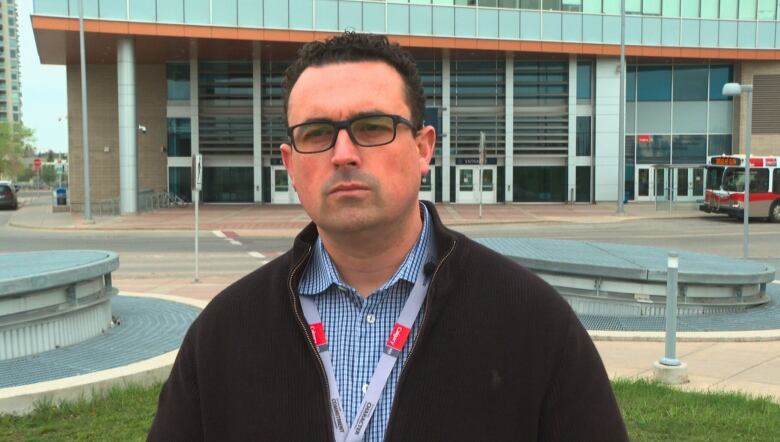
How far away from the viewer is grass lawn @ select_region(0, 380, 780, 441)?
4797mm

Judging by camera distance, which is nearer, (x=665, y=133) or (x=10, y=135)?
(x=665, y=133)

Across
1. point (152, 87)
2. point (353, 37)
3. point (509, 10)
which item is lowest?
point (353, 37)

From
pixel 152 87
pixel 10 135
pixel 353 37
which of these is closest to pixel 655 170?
pixel 152 87

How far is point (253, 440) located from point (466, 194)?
39.7 metres

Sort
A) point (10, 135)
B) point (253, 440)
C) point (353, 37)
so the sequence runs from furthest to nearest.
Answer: point (10, 135) < point (353, 37) < point (253, 440)

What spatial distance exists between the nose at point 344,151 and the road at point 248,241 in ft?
42.1

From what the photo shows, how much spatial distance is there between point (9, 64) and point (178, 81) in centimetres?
15463

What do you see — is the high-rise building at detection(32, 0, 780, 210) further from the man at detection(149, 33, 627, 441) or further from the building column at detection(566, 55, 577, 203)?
the man at detection(149, 33, 627, 441)

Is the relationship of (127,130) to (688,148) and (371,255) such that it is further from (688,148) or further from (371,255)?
(371,255)

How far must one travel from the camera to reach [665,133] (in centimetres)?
4197

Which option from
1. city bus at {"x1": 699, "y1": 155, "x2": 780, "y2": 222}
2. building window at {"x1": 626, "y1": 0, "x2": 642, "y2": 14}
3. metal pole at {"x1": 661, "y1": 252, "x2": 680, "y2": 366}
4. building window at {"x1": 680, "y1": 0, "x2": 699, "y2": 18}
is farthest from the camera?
building window at {"x1": 680, "y1": 0, "x2": 699, "y2": 18}

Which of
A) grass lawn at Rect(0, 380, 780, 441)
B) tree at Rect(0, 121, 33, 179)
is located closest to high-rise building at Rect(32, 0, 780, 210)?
grass lawn at Rect(0, 380, 780, 441)

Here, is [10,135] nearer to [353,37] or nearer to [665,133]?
[665,133]

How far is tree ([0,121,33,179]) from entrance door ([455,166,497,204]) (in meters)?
64.1
